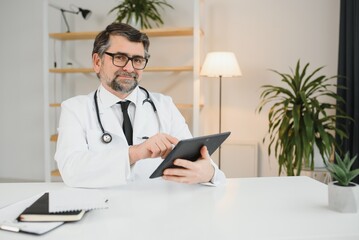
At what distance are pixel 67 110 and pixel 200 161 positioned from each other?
72 centimetres

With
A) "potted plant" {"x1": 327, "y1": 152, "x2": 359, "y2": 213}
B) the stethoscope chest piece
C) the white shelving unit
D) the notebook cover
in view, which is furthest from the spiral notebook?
the white shelving unit

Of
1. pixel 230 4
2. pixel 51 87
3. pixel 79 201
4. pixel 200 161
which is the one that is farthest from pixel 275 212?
pixel 51 87

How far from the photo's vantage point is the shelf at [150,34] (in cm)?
315

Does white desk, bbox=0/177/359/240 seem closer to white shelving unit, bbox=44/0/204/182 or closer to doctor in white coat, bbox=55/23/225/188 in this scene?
doctor in white coat, bbox=55/23/225/188

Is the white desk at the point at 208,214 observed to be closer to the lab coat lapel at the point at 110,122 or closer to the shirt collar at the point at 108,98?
the lab coat lapel at the point at 110,122

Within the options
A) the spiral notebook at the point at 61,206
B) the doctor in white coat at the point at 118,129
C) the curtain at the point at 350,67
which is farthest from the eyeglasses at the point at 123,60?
the curtain at the point at 350,67

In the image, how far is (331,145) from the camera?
274 centimetres

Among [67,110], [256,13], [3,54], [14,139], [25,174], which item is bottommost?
[25,174]

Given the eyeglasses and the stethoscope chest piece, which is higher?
the eyeglasses

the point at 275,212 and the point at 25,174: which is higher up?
the point at 275,212

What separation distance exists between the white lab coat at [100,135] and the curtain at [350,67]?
1811 millimetres

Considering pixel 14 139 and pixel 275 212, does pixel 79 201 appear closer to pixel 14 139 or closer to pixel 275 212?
pixel 275 212

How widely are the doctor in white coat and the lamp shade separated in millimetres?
1165

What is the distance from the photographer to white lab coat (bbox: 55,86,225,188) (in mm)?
1354
